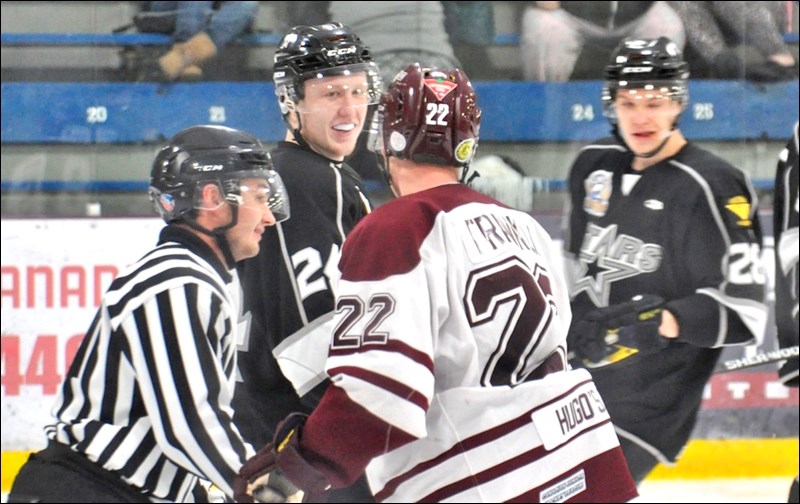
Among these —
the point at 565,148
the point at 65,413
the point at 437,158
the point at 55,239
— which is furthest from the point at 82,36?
the point at 437,158

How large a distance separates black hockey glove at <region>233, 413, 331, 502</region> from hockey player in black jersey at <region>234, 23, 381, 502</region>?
2.75 ft

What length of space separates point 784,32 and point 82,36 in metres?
2.12

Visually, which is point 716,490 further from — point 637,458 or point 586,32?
point 586,32

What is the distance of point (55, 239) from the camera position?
392 cm

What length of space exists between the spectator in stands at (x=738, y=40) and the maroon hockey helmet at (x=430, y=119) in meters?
2.81

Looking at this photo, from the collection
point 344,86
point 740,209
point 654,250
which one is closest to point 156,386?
point 344,86

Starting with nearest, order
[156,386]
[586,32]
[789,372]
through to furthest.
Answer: [156,386], [789,372], [586,32]

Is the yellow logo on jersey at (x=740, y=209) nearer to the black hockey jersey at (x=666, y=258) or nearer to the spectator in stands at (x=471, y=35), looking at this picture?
the black hockey jersey at (x=666, y=258)

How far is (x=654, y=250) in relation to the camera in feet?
9.48

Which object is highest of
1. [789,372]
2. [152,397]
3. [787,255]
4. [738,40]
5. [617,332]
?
[738,40]

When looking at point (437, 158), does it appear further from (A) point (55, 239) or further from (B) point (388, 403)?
(A) point (55, 239)

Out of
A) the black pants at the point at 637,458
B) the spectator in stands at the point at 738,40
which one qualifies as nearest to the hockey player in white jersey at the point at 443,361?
the black pants at the point at 637,458

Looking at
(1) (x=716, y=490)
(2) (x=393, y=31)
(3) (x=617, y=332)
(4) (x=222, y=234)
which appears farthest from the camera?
(2) (x=393, y=31)

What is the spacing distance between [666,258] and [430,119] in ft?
4.76
